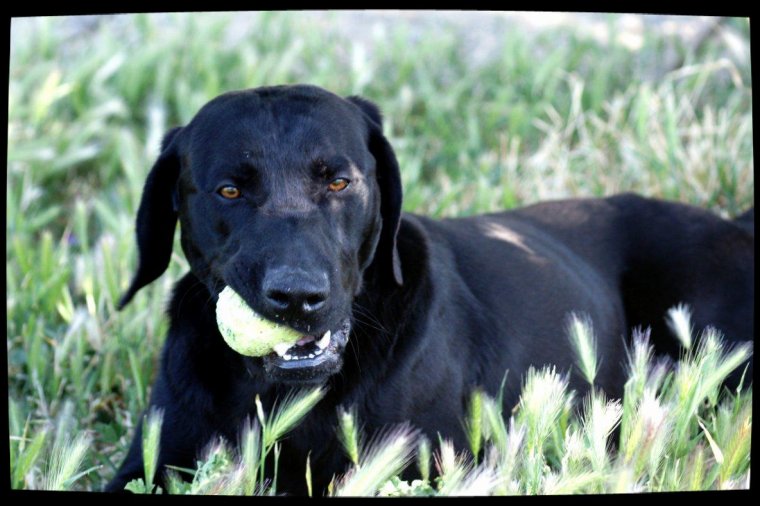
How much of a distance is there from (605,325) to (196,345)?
1.64 metres

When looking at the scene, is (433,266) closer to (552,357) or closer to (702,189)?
(552,357)

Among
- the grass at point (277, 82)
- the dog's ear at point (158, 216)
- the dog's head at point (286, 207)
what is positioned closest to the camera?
the dog's head at point (286, 207)

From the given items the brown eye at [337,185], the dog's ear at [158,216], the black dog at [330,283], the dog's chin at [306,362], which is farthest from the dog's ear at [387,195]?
the dog's ear at [158,216]

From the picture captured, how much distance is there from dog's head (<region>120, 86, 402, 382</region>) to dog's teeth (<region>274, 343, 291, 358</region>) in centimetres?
1

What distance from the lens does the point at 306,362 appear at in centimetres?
317

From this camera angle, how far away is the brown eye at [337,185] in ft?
10.8

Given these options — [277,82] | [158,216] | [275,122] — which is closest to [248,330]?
[275,122]

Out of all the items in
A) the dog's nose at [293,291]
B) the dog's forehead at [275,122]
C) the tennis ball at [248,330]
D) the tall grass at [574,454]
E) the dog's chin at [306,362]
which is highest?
the dog's forehead at [275,122]

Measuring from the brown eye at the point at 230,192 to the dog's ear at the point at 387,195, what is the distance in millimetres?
539

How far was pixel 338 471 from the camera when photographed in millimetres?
3480

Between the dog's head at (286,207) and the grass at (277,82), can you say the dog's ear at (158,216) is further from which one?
the grass at (277,82)

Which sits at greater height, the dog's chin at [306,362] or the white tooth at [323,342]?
the white tooth at [323,342]

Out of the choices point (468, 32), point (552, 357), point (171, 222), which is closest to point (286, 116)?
point (171, 222)

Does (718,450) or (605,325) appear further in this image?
(605,325)
